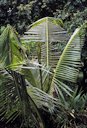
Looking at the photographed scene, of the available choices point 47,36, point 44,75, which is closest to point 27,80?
point 44,75

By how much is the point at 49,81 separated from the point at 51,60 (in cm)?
41

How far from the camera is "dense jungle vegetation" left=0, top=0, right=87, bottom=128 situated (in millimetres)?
4684

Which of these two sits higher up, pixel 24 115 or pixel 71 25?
pixel 71 25

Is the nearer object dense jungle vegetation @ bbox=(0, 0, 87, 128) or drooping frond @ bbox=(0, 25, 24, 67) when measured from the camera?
drooping frond @ bbox=(0, 25, 24, 67)

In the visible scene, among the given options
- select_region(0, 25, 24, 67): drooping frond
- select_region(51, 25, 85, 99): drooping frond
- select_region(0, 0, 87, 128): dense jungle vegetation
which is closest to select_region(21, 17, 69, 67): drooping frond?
select_region(0, 0, 87, 128): dense jungle vegetation

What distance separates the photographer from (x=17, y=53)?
4.73 m

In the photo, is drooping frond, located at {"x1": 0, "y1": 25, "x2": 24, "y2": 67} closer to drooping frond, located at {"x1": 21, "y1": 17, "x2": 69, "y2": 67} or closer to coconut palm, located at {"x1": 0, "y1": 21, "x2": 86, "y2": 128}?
coconut palm, located at {"x1": 0, "y1": 21, "x2": 86, "y2": 128}

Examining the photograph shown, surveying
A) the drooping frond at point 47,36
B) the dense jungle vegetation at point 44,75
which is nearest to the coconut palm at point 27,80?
the dense jungle vegetation at point 44,75

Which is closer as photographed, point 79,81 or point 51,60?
point 51,60

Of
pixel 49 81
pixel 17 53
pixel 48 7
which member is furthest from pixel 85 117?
pixel 48 7

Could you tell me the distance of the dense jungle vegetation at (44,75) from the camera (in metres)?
4.68

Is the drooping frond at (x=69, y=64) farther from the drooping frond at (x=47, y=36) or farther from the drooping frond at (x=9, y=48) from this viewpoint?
Result: the drooping frond at (x=9, y=48)

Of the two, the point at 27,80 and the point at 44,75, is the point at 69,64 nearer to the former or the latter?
the point at 44,75

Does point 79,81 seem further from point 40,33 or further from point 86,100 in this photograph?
point 40,33
